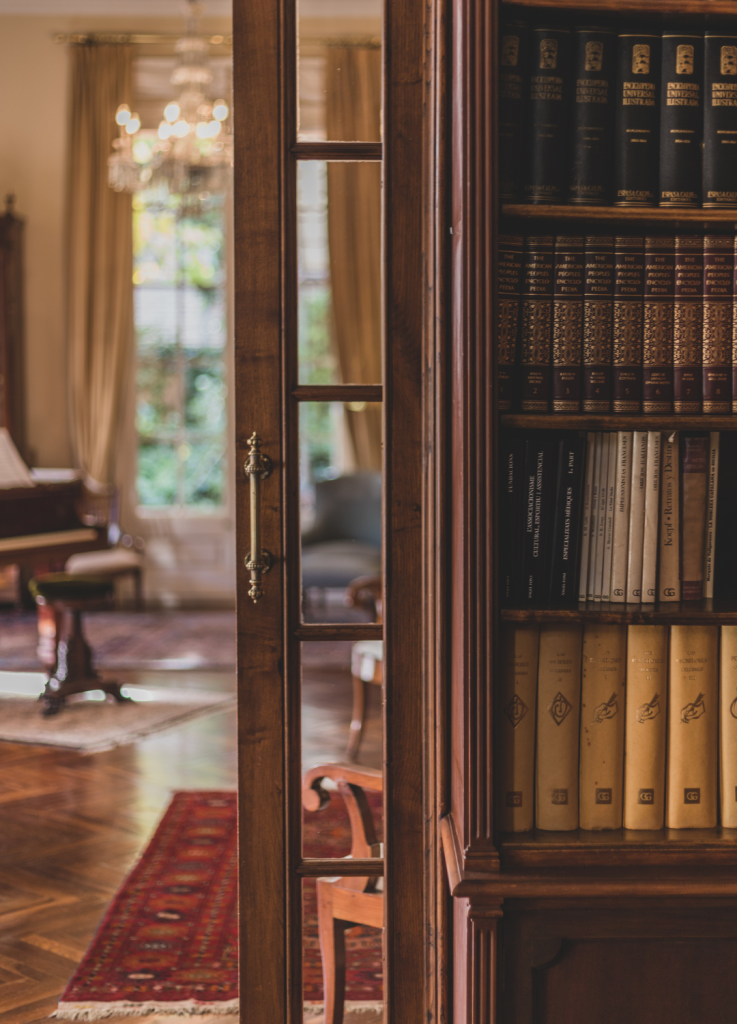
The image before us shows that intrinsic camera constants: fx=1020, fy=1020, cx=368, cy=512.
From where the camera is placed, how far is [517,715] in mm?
1458

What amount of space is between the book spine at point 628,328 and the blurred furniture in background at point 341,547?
66cm

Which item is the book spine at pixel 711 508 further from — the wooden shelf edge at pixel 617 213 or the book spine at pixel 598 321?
the wooden shelf edge at pixel 617 213

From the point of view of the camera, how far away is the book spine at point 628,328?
144 centimetres

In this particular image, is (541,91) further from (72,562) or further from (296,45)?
(72,562)

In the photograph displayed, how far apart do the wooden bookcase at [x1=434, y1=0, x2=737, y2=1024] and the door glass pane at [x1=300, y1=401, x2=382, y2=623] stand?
14.7 inches

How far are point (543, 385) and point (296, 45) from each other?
759mm

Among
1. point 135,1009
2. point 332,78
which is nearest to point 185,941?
point 135,1009

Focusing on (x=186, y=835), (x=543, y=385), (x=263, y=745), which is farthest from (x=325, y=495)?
(x=543, y=385)

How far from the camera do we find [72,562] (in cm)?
623

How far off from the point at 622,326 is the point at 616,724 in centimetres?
57

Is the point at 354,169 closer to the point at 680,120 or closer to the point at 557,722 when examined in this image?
the point at 680,120

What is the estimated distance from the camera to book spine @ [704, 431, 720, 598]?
1.48 meters

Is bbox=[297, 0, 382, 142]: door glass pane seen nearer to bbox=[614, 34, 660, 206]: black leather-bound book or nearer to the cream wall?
bbox=[614, 34, 660, 206]: black leather-bound book

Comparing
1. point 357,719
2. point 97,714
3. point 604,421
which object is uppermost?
point 604,421
